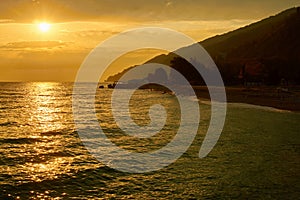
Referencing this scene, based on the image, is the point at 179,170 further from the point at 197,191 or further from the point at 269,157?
the point at 269,157

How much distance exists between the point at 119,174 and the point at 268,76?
136561 millimetres

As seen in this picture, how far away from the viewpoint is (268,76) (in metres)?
146

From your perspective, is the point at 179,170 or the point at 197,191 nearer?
the point at 197,191

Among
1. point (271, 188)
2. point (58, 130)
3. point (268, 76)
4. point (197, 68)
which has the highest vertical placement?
point (197, 68)

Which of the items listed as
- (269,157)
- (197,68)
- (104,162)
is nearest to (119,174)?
(104,162)

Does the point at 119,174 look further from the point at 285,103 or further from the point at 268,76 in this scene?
the point at 268,76

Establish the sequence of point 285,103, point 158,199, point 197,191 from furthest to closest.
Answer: point 285,103
point 197,191
point 158,199

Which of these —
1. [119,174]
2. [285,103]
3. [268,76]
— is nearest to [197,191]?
[119,174]

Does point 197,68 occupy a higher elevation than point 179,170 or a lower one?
higher

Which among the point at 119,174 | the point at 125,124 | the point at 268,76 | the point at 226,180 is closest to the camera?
the point at 226,180

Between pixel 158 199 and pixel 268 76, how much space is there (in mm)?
140123

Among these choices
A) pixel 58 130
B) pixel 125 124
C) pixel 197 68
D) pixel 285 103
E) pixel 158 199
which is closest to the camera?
pixel 158 199

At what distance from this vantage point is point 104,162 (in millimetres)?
23828

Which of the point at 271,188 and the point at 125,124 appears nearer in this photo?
the point at 271,188
